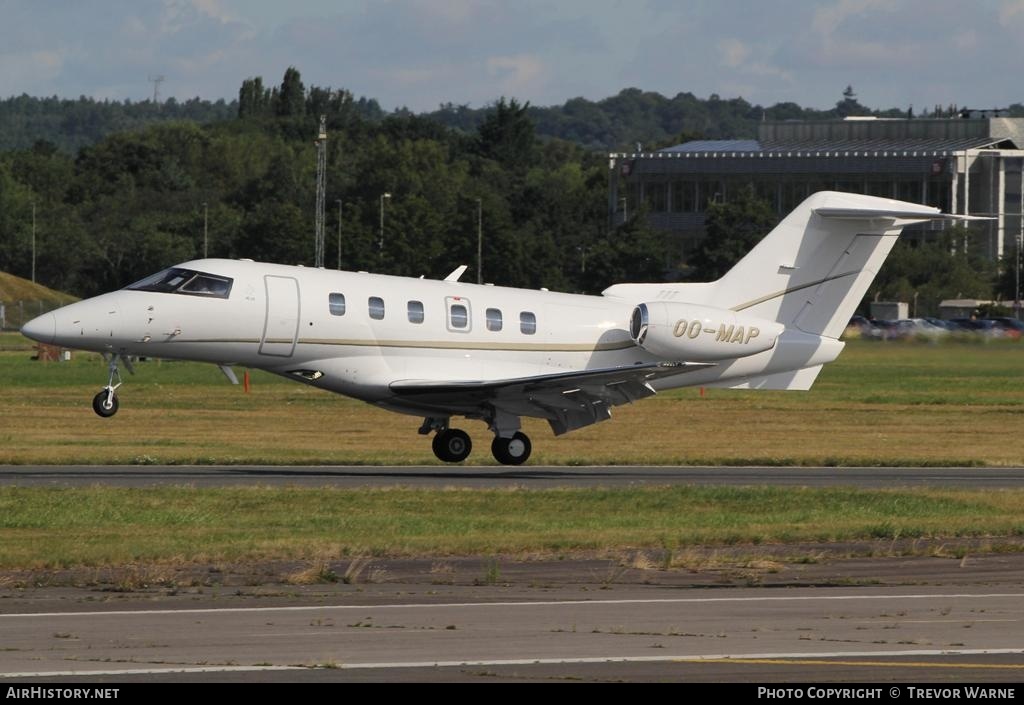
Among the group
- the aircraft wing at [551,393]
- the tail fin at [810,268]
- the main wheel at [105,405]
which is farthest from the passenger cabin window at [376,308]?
the tail fin at [810,268]

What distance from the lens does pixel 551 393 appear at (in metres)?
29.0

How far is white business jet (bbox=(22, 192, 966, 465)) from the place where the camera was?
27.7 metres

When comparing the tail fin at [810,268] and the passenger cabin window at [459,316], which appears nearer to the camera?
the passenger cabin window at [459,316]

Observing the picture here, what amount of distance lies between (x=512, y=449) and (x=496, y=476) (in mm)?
1378

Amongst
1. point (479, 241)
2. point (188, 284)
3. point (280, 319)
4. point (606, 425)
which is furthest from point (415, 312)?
point (479, 241)

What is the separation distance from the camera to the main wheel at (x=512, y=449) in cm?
3008

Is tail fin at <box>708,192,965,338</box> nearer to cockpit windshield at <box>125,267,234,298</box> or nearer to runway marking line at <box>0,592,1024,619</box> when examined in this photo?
cockpit windshield at <box>125,267,234,298</box>

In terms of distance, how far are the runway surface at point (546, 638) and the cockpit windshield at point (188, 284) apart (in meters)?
12.6

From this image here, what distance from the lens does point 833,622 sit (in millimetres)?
14625

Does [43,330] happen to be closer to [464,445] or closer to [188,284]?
[188,284]

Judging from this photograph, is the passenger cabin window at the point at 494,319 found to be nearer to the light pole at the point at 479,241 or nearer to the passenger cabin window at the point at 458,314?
the passenger cabin window at the point at 458,314

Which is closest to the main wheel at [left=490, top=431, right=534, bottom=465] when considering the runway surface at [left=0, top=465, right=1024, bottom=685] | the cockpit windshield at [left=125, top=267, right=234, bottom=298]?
the cockpit windshield at [left=125, top=267, right=234, bottom=298]

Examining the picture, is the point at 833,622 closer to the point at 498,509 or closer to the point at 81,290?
the point at 498,509
